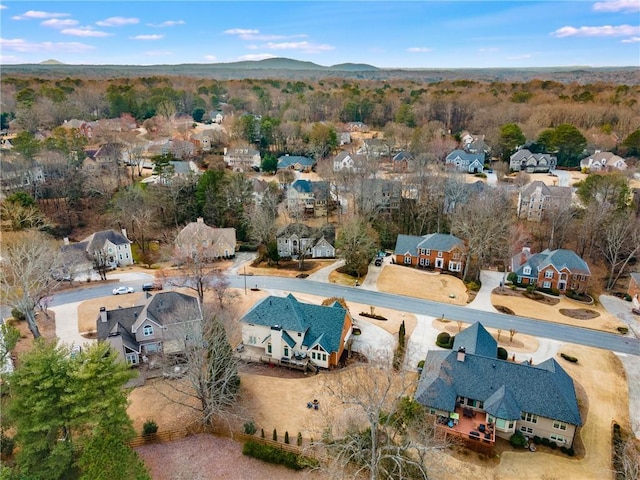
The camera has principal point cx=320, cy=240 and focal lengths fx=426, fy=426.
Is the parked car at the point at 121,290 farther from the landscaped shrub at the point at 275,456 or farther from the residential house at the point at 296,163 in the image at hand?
the residential house at the point at 296,163

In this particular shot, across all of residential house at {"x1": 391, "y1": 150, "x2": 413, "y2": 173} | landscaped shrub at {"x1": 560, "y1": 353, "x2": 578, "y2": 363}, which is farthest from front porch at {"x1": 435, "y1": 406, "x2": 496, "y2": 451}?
residential house at {"x1": 391, "y1": 150, "x2": 413, "y2": 173}

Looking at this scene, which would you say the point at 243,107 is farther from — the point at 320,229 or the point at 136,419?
the point at 136,419

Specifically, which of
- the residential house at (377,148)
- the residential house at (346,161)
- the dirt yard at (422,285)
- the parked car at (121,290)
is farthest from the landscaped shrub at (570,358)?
the residential house at (377,148)

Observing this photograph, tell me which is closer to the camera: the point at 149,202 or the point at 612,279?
the point at 612,279

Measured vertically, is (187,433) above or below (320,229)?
below

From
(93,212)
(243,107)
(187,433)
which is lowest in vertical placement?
(187,433)

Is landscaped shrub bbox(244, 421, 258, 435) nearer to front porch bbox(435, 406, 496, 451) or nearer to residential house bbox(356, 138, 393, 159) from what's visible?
front porch bbox(435, 406, 496, 451)

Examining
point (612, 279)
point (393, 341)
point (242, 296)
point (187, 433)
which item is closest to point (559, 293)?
point (612, 279)

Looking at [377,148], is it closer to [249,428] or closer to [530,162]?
[530,162]

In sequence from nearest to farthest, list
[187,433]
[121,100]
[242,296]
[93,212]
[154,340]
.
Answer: [187,433] → [154,340] → [242,296] → [93,212] → [121,100]
